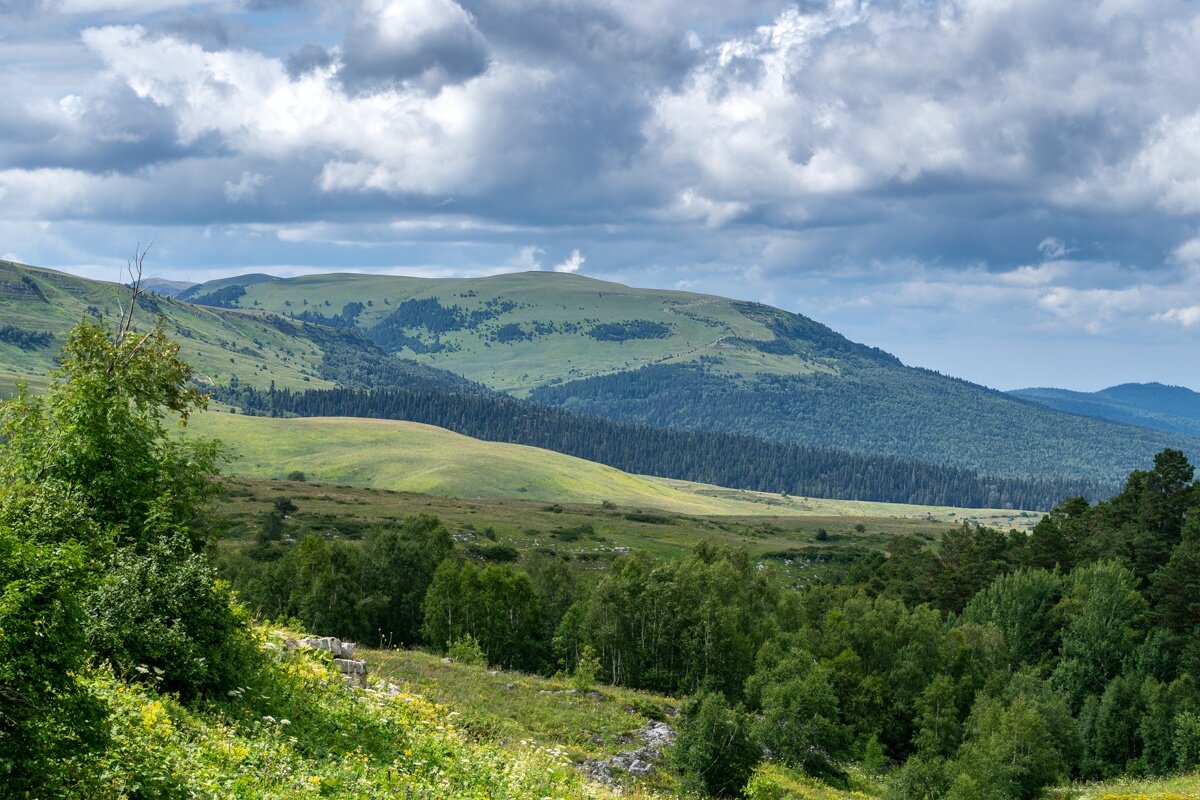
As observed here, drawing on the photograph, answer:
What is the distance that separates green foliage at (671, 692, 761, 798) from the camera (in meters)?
47.6

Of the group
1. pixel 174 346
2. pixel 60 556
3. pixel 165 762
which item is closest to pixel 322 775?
pixel 165 762

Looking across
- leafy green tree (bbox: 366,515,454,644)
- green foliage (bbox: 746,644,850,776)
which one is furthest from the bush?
leafy green tree (bbox: 366,515,454,644)

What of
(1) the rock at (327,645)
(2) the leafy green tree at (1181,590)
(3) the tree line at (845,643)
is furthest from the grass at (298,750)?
(2) the leafy green tree at (1181,590)

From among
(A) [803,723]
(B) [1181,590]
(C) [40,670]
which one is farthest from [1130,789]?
(C) [40,670]

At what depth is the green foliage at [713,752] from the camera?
4762 centimetres

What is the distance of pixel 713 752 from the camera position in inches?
1884

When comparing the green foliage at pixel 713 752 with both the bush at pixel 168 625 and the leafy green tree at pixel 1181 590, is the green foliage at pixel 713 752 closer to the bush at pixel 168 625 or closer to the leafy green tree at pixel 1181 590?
the bush at pixel 168 625

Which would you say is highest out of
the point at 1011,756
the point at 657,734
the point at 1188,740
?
the point at 657,734

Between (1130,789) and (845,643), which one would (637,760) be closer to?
(1130,789)

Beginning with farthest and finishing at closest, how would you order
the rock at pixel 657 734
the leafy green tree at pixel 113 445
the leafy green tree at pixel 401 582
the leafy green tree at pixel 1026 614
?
the leafy green tree at pixel 1026 614
the leafy green tree at pixel 401 582
the rock at pixel 657 734
the leafy green tree at pixel 113 445

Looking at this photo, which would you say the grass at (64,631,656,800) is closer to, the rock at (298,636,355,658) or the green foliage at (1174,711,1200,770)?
the rock at (298,636,355,658)

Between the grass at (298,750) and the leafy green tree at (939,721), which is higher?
the grass at (298,750)

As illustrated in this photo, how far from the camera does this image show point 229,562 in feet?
334

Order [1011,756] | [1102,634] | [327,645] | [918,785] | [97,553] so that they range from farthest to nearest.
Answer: [1102,634] → [1011,756] → [918,785] → [327,645] → [97,553]
